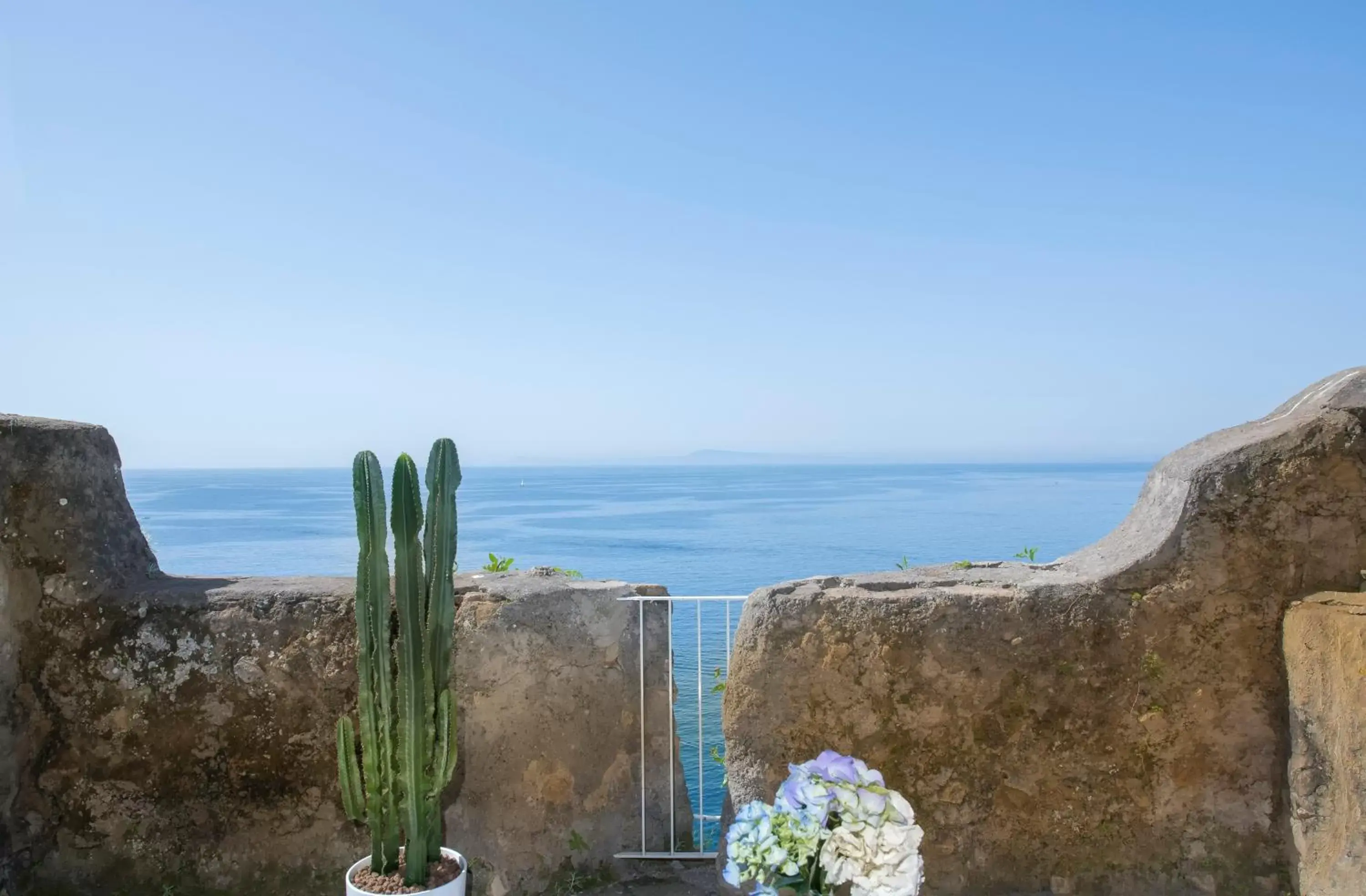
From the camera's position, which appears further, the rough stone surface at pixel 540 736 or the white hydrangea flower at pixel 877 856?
the rough stone surface at pixel 540 736

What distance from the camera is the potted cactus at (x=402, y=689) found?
9.55 ft

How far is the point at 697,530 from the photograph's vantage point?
29938 mm

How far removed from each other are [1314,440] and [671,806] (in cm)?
222

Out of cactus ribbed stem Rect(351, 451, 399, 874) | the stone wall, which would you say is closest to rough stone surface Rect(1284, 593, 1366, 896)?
the stone wall

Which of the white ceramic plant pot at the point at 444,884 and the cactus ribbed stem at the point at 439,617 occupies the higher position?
the cactus ribbed stem at the point at 439,617

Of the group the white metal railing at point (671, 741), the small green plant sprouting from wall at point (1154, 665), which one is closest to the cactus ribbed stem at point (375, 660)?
the white metal railing at point (671, 741)

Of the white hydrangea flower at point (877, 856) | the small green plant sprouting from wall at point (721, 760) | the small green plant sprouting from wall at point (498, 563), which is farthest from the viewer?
the small green plant sprouting from wall at point (498, 563)

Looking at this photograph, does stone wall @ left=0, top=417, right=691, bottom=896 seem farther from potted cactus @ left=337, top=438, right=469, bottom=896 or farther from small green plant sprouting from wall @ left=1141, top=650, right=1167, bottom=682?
small green plant sprouting from wall @ left=1141, top=650, right=1167, bottom=682

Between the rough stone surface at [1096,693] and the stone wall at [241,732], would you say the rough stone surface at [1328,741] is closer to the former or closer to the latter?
the rough stone surface at [1096,693]

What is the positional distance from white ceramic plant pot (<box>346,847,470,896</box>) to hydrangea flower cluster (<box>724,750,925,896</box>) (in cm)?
161

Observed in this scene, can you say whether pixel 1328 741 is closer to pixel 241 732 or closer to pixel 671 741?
pixel 671 741

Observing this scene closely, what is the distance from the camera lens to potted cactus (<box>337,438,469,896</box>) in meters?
2.91

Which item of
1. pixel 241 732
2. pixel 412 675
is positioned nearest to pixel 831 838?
pixel 412 675

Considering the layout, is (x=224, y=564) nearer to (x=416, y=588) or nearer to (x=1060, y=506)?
(x=416, y=588)
